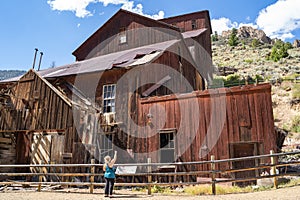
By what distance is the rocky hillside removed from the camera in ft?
101

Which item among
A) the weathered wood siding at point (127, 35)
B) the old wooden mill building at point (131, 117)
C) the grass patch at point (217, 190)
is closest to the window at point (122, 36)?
the weathered wood siding at point (127, 35)

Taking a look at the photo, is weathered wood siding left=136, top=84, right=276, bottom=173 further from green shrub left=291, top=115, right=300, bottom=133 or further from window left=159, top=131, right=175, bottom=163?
green shrub left=291, top=115, right=300, bottom=133

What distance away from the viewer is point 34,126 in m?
13.5

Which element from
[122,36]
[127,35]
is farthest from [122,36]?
[127,35]

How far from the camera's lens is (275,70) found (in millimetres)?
41500

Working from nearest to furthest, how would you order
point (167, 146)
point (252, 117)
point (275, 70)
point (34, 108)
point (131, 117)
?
point (252, 117) < point (167, 146) < point (34, 108) < point (131, 117) < point (275, 70)

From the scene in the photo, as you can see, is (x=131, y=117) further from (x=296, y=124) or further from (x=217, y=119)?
(x=296, y=124)

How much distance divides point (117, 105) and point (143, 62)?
2758 millimetres

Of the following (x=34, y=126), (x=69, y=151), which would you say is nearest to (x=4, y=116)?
(x=34, y=126)

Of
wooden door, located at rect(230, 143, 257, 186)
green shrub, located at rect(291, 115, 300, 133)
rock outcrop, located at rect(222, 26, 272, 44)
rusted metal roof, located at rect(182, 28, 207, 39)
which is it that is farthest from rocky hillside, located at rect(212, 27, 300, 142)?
rock outcrop, located at rect(222, 26, 272, 44)

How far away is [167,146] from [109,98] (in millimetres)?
4537

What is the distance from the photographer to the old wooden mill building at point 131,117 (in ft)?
38.9

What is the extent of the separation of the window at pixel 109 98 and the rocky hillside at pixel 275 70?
19636 millimetres

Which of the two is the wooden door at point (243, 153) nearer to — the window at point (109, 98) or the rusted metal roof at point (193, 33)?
the window at point (109, 98)
